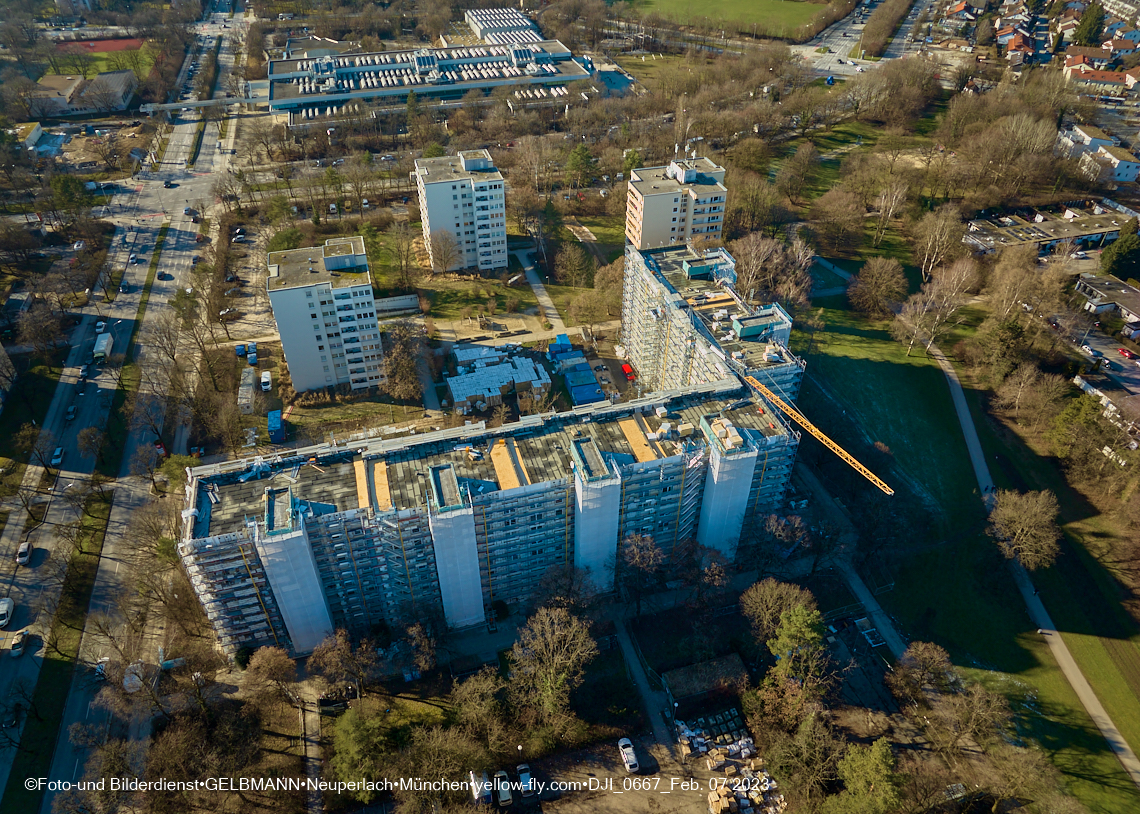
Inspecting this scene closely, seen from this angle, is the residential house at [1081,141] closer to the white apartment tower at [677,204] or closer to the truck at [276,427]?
the white apartment tower at [677,204]

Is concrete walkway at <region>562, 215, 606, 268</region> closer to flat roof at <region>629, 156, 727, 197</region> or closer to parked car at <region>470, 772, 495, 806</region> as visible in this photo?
flat roof at <region>629, 156, 727, 197</region>

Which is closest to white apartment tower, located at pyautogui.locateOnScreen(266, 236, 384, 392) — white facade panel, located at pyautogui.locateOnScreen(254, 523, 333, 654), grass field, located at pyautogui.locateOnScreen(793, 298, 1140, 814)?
white facade panel, located at pyautogui.locateOnScreen(254, 523, 333, 654)

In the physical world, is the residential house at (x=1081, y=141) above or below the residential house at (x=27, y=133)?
above

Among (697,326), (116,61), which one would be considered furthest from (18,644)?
(116,61)

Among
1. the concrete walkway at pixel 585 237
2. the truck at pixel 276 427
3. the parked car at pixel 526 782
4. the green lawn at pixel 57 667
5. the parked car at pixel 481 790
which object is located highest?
the concrete walkway at pixel 585 237

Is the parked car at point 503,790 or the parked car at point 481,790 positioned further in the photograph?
the parked car at point 503,790

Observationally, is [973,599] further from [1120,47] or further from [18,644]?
[1120,47]

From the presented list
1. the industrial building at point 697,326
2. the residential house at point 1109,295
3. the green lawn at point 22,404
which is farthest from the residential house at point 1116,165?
the green lawn at point 22,404
